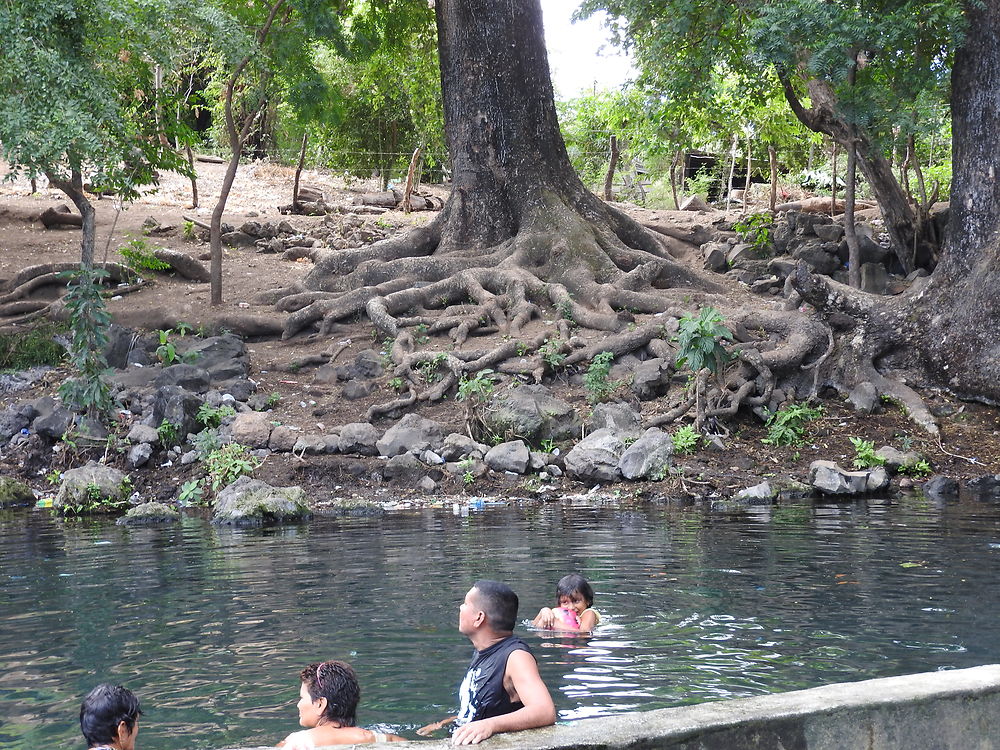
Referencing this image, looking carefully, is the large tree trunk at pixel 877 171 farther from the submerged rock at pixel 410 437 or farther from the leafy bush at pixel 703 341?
the submerged rock at pixel 410 437

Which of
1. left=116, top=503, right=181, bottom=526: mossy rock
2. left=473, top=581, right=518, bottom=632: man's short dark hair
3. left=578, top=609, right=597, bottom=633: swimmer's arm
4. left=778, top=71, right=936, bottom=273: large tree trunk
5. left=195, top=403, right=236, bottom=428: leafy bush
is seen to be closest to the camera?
left=473, top=581, right=518, bottom=632: man's short dark hair

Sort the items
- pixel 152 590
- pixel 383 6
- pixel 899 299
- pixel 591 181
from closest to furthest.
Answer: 1. pixel 152 590
2. pixel 899 299
3. pixel 383 6
4. pixel 591 181

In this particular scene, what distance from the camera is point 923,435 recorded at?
14.0m

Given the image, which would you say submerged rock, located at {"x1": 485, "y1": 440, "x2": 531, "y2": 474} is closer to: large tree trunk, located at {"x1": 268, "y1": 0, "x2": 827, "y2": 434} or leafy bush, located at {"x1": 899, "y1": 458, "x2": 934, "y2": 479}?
large tree trunk, located at {"x1": 268, "y1": 0, "x2": 827, "y2": 434}

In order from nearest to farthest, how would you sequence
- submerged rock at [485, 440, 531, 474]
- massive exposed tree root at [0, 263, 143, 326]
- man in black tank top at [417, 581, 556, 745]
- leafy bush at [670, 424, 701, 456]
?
man in black tank top at [417, 581, 556, 745] → submerged rock at [485, 440, 531, 474] → leafy bush at [670, 424, 701, 456] → massive exposed tree root at [0, 263, 143, 326]

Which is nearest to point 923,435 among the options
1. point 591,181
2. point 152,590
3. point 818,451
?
point 818,451

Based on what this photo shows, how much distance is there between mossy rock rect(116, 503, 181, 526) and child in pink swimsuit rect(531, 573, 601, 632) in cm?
680

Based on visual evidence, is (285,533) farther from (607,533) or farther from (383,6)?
(383,6)

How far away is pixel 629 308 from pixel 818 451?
4.62 m

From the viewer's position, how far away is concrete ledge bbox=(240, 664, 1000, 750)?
3234mm

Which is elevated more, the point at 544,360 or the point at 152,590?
the point at 544,360

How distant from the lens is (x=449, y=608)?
7477mm

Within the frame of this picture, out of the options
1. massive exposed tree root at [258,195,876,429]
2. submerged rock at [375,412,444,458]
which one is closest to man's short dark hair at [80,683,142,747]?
submerged rock at [375,412,444,458]

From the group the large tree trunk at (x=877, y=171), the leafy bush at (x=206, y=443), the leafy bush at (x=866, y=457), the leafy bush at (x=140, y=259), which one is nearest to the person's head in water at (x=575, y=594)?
the leafy bush at (x=866, y=457)
